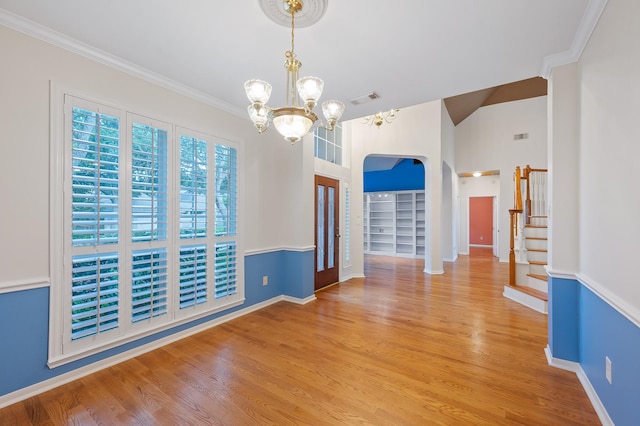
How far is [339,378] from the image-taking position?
2.26 m

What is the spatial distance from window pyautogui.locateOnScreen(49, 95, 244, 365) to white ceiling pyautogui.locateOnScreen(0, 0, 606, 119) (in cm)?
56

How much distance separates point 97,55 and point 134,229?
5.00ft

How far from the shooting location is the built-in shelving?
888 cm

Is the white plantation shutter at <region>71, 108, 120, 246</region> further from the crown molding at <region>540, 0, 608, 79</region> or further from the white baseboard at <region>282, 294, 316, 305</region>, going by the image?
the crown molding at <region>540, 0, 608, 79</region>

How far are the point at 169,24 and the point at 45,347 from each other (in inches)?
102

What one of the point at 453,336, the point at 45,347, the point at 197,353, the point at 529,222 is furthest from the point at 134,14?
the point at 529,222

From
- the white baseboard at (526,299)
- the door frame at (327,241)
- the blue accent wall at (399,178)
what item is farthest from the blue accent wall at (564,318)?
the blue accent wall at (399,178)

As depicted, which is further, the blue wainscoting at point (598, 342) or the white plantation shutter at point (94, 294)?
the white plantation shutter at point (94, 294)

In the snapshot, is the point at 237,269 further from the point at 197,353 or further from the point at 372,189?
the point at 372,189

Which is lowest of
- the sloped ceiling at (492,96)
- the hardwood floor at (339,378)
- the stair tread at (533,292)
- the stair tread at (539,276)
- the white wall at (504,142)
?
the hardwood floor at (339,378)

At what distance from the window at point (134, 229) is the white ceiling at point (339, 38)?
0.56 m

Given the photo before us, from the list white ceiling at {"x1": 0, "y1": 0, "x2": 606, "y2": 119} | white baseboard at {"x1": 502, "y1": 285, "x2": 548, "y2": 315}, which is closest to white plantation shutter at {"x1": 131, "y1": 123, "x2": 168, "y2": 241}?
white ceiling at {"x1": 0, "y1": 0, "x2": 606, "y2": 119}

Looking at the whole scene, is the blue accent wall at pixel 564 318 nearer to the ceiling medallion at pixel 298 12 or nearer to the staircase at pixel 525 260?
the staircase at pixel 525 260

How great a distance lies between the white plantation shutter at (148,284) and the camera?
257 centimetres
